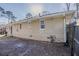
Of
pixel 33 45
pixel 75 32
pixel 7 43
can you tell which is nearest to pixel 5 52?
pixel 7 43

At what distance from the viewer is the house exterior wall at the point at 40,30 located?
170 inches

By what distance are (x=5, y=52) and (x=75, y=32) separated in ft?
4.86

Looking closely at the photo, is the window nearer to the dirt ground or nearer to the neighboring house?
the neighboring house

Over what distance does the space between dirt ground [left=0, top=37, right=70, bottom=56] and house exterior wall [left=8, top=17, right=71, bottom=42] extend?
121 mm

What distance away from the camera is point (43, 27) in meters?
4.40

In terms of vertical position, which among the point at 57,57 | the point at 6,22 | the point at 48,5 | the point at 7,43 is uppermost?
the point at 48,5

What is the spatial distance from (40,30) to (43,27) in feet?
0.31

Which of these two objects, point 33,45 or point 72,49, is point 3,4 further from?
point 72,49

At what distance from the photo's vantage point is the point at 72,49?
14.1ft

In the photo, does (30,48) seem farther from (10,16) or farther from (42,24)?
(10,16)

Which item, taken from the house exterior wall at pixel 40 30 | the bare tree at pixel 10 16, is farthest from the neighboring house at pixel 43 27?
the bare tree at pixel 10 16

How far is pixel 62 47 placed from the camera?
14.1 ft

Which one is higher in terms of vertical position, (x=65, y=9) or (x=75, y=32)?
(x=65, y=9)

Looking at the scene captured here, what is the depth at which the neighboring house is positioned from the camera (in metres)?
4.31
